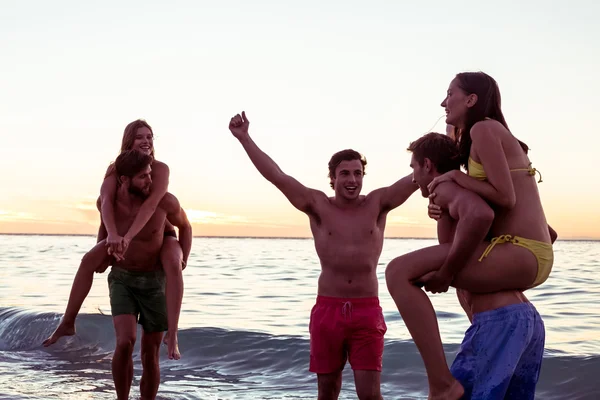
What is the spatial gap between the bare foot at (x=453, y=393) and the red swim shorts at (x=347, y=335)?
205cm

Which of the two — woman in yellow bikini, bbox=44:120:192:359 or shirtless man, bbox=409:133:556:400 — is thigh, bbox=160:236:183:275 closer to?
woman in yellow bikini, bbox=44:120:192:359

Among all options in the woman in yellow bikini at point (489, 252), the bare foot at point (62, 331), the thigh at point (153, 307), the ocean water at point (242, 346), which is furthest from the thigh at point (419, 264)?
the ocean water at point (242, 346)

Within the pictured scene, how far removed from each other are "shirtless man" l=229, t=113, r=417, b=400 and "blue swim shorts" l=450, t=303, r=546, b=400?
1982mm

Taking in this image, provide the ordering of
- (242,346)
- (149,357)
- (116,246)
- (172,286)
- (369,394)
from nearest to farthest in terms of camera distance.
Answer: (369,394) < (116,246) < (172,286) < (149,357) < (242,346)

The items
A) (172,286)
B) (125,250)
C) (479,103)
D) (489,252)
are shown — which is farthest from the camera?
(172,286)

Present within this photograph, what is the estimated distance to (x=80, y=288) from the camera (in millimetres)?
6859

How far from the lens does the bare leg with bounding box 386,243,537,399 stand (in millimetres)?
4020

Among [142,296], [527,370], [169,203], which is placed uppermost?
[169,203]

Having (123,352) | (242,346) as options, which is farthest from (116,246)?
(242,346)

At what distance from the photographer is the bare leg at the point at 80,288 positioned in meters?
6.80

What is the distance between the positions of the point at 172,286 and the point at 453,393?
139 inches

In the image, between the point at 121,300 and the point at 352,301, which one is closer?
the point at 352,301

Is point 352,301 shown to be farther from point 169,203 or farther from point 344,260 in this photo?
point 169,203

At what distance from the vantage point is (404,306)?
4.07m
